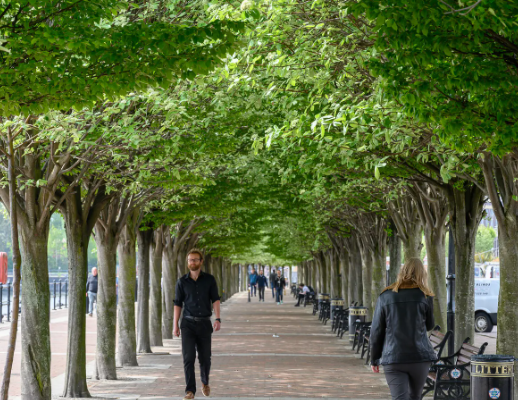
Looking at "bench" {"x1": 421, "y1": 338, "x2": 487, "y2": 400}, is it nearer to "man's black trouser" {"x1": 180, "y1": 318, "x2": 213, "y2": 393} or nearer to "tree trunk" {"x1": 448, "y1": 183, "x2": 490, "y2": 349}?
"tree trunk" {"x1": 448, "y1": 183, "x2": 490, "y2": 349}

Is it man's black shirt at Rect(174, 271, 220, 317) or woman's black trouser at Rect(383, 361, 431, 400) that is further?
man's black shirt at Rect(174, 271, 220, 317)

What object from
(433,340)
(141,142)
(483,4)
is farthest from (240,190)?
(483,4)

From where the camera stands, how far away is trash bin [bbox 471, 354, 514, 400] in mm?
8109

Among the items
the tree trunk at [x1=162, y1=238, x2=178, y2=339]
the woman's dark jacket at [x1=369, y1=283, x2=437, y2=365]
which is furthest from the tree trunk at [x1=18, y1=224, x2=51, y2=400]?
the tree trunk at [x1=162, y1=238, x2=178, y2=339]

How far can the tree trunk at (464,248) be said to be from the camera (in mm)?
12672

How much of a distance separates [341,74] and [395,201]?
9.04 meters

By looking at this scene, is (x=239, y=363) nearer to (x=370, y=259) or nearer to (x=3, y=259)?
(x=370, y=259)

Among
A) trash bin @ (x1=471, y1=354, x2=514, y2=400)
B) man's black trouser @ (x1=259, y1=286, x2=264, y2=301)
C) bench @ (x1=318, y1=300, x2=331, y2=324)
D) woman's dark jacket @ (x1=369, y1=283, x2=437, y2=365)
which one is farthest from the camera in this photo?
man's black trouser @ (x1=259, y1=286, x2=264, y2=301)

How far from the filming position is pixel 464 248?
12828 millimetres

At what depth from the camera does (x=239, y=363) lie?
51.9 feet

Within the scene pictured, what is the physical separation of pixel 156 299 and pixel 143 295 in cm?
195

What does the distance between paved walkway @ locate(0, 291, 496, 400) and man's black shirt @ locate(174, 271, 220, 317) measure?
151 centimetres

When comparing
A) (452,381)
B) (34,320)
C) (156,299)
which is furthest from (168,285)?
(452,381)

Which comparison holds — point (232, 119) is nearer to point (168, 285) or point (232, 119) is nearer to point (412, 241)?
point (412, 241)
